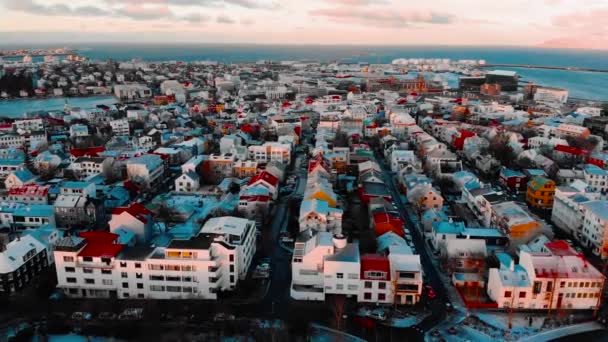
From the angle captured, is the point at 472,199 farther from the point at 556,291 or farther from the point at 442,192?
the point at 556,291

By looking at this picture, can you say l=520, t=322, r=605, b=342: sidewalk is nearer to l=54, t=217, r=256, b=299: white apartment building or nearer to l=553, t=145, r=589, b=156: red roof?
l=54, t=217, r=256, b=299: white apartment building

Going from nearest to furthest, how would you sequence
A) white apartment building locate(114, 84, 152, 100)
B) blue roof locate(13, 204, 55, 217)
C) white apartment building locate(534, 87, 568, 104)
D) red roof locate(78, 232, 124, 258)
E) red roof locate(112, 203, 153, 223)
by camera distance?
red roof locate(78, 232, 124, 258) < red roof locate(112, 203, 153, 223) < blue roof locate(13, 204, 55, 217) < white apartment building locate(534, 87, 568, 104) < white apartment building locate(114, 84, 152, 100)

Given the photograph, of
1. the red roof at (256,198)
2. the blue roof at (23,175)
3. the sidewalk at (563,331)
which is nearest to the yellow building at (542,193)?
the sidewalk at (563,331)

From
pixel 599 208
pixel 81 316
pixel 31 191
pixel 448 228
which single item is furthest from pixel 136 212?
pixel 599 208

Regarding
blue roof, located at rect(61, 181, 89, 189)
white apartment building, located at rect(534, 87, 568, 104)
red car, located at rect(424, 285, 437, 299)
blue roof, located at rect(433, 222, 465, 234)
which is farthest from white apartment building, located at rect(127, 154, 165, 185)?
white apartment building, located at rect(534, 87, 568, 104)

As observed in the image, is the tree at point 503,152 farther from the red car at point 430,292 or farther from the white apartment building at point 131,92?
the white apartment building at point 131,92

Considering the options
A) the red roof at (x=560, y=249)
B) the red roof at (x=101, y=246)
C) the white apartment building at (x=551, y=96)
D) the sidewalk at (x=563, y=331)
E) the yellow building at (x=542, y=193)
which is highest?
the white apartment building at (x=551, y=96)

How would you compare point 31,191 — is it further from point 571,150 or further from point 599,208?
point 571,150
